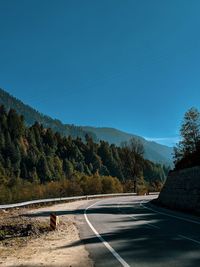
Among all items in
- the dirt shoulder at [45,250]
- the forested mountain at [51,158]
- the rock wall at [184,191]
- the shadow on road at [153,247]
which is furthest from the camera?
the forested mountain at [51,158]

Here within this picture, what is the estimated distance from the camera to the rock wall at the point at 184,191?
96.9 ft

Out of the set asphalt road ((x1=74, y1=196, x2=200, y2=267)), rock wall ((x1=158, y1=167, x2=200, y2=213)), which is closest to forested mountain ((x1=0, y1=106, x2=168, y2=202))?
rock wall ((x1=158, y1=167, x2=200, y2=213))

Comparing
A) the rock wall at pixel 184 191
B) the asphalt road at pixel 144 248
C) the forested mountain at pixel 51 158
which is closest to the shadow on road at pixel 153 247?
the asphalt road at pixel 144 248

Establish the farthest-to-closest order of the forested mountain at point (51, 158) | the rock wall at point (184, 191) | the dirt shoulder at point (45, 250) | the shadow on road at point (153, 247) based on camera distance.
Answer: the forested mountain at point (51, 158), the rock wall at point (184, 191), the dirt shoulder at point (45, 250), the shadow on road at point (153, 247)

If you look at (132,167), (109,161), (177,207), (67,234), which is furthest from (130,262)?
(109,161)

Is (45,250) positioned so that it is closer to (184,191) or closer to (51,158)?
(184,191)

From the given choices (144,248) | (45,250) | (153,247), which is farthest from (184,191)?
(45,250)

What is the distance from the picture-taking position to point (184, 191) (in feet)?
108

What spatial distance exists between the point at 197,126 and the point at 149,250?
2013 inches

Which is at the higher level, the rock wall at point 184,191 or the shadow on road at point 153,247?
the rock wall at point 184,191

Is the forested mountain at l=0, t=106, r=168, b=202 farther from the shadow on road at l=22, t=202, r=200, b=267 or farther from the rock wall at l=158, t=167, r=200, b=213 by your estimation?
the shadow on road at l=22, t=202, r=200, b=267

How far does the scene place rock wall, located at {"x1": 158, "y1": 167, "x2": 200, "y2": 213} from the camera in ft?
96.9

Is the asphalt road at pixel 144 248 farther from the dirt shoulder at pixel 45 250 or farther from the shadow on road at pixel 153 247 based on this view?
the dirt shoulder at pixel 45 250

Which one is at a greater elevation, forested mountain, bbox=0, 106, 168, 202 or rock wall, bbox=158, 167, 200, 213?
forested mountain, bbox=0, 106, 168, 202
